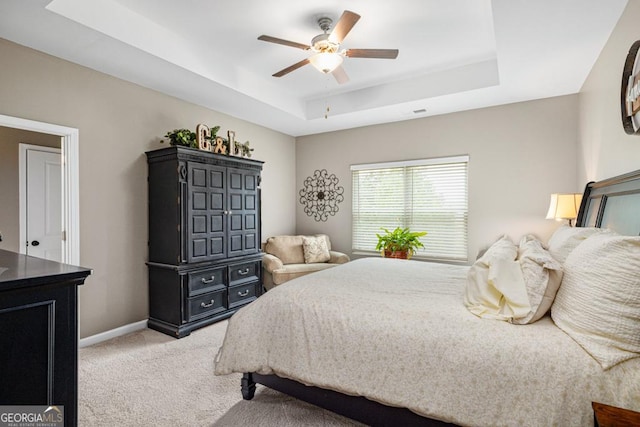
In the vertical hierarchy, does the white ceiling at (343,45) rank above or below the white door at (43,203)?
above

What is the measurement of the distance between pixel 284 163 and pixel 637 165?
4384 millimetres

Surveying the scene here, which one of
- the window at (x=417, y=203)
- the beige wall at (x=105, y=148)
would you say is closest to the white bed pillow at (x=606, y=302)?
the window at (x=417, y=203)

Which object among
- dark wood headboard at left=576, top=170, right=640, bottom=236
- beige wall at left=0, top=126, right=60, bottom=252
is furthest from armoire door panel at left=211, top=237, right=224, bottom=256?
dark wood headboard at left=576, top=170, right=640, bottom=236

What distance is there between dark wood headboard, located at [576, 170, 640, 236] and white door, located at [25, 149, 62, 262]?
5.26 metres

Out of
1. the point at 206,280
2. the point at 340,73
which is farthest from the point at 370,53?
the point at 206,280

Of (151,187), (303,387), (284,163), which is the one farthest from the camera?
(284,163)

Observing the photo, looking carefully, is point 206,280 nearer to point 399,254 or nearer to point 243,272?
point 243,272

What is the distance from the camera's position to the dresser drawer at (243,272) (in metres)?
3.89

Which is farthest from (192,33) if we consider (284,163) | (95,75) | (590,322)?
(590,322)

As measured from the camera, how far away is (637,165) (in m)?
2.02

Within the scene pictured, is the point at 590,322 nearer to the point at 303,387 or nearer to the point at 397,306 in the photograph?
the point at 397,306

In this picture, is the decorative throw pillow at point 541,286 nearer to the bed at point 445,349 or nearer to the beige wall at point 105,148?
the bed at point 445,349

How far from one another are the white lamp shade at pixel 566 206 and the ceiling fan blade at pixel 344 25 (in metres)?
2.60

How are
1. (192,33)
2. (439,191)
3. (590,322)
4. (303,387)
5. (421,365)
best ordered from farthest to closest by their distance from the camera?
(439,191) < (192,33) < (303,387) < (421,365) < (590,322)
